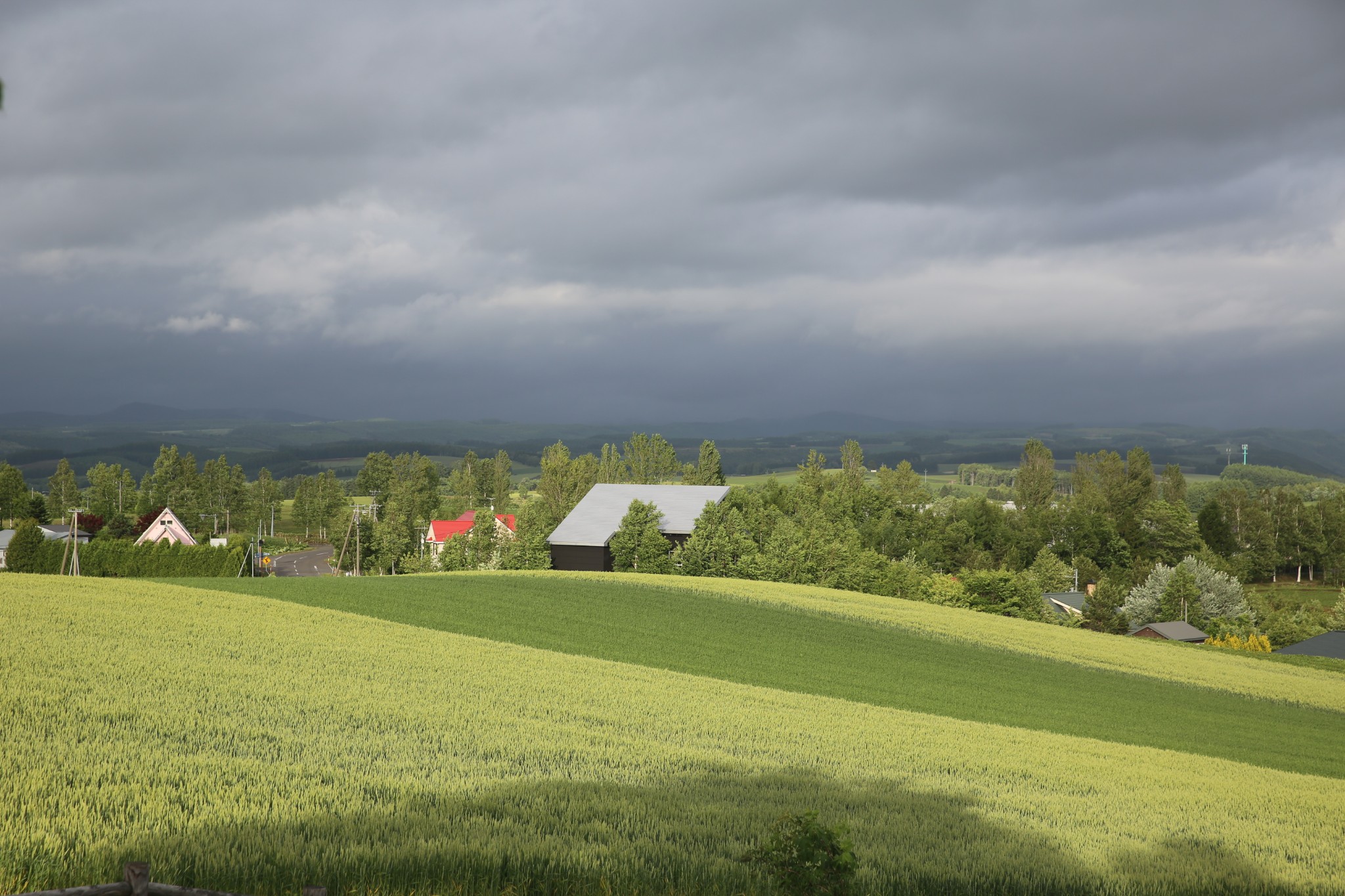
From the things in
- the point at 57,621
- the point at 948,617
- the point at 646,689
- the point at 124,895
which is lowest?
the point at 948,617

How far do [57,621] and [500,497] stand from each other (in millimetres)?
83738

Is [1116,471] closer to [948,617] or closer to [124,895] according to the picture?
[948,617]

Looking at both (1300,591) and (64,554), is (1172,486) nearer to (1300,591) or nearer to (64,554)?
(1300,591)

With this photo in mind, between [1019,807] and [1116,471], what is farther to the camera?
[1116,471]

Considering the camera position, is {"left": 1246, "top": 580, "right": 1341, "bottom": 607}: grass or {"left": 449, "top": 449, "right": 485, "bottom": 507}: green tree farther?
{"left": 449, "top": 449, "right": 485, "bottom": 507}: green tree

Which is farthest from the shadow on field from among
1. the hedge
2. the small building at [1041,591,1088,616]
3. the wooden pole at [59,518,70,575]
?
the small building at [1041,591,1088,616]

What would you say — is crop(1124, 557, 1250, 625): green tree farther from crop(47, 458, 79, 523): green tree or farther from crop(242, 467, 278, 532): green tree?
crop(47, 458, 79, 523): green tree

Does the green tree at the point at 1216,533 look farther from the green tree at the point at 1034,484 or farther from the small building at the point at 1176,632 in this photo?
the small building at the point at 1176,632

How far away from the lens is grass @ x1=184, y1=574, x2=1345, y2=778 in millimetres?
21469

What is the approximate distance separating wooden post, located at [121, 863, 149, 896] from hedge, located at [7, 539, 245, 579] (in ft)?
188

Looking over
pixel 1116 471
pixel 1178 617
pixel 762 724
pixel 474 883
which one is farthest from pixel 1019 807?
pixel 1116 471

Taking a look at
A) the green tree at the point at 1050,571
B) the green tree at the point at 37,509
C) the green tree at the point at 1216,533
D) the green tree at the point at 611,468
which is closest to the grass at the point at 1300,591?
the green tree at the point at 1216,533

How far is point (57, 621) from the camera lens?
18094 mm

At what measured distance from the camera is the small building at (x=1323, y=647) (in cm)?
4522
